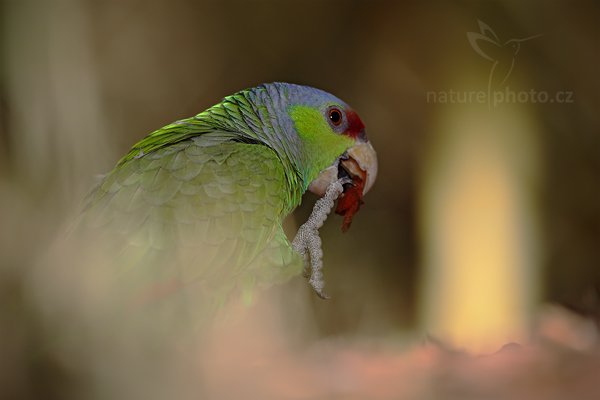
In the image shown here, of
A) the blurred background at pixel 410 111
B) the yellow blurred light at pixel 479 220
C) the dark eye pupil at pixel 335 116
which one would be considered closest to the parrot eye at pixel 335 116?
the dark eye pupil at pixel 335 116

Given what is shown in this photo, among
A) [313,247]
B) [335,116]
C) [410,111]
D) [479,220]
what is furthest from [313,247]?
[410,111]

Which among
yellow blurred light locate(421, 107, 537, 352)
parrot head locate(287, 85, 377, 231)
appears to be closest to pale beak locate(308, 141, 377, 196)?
parrot head locate(287, 85, 377, 231)

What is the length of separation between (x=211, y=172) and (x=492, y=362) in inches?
19.2

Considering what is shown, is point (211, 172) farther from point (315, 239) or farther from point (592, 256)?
point (592, 256)

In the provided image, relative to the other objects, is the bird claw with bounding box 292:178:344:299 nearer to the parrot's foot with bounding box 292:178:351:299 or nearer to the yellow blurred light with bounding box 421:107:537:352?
the parrot's foot with bounding box 292:178:351:299

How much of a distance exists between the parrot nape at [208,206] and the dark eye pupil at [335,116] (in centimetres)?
10

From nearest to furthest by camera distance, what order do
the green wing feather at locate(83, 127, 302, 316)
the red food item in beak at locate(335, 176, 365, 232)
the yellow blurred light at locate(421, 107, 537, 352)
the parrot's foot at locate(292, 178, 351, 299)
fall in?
the green wing feather at locate(83, 127, 302, 316) < the parrot's foot at locate(292, 178, 351, 299) < the red food item in beak at locate(335, 176, 365, 232) < the yellow blurred light at locate(421, 107, 537, 352)

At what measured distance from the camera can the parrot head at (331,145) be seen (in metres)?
1.03

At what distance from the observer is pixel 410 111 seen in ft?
5.20

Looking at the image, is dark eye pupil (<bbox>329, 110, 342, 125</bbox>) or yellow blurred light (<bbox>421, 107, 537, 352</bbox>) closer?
dark eye pupil (<bbox>329, 110, 342, 125</bbox>)

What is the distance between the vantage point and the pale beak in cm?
106

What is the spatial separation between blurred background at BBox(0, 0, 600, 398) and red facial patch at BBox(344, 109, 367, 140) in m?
0.22

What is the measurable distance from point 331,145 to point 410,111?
60 cm

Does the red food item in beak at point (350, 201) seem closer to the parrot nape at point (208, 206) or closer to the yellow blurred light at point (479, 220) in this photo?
the parrot nape at point (208, 206)
